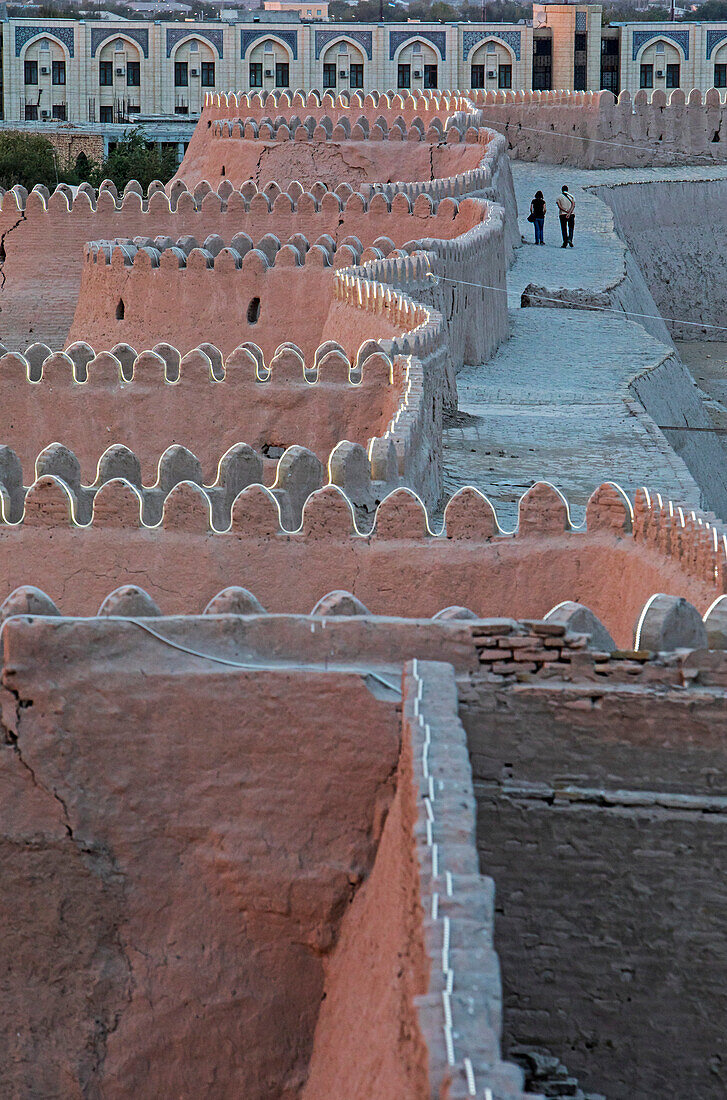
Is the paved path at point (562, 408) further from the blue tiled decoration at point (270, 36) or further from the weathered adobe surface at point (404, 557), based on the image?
the blue tiled decoration at point (270, 36)

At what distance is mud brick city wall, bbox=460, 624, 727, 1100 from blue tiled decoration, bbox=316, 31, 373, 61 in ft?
179

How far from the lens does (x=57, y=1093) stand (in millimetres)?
6648

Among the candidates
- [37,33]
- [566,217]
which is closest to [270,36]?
[37,33]

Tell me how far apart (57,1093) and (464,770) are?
207cm

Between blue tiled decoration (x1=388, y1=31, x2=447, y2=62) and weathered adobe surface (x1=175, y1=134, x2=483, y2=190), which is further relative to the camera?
blue tiled decoration (x1=388, y1=31, x2=447, y2=62)

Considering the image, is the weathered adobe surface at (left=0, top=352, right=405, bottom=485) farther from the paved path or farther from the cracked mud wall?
the cracked mud wall

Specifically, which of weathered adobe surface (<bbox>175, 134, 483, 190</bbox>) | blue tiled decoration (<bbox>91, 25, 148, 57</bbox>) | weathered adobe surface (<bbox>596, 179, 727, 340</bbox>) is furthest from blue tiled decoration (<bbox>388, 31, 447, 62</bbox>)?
weathered adobe surface (<bbox>175, 134, 483, 190</bbox>)

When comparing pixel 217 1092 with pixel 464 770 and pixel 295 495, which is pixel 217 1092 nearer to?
pixel 464 770

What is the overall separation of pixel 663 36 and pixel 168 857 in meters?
57.0

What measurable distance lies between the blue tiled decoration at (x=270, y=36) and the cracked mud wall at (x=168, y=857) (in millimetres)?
54478

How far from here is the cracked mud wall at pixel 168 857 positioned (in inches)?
260

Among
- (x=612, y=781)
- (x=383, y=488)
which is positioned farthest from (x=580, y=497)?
(x=612, y=781)

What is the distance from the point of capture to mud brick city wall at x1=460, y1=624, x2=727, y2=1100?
6.51 metres

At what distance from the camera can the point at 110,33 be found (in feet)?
193
